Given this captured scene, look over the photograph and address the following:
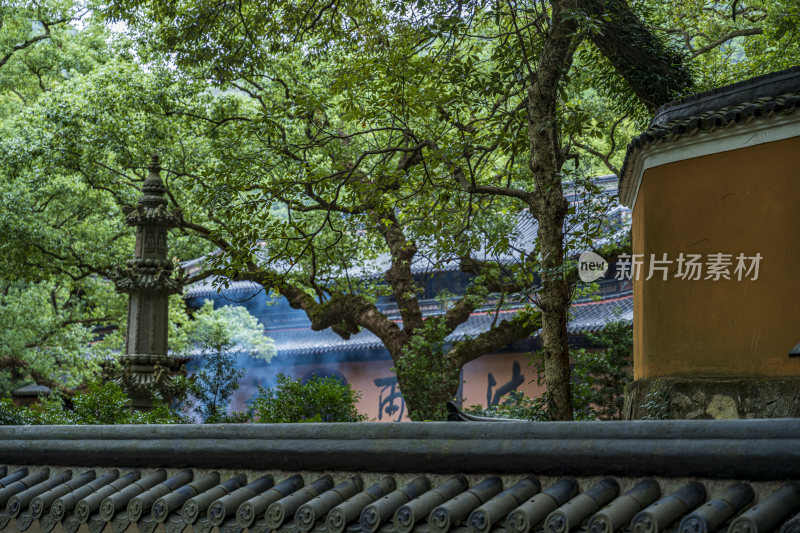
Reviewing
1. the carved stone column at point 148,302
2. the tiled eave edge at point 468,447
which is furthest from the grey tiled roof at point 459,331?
the tiled eave edge at point 468,447

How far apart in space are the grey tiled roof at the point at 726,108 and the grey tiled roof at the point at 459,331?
6724mm

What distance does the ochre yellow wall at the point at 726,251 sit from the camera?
6219 millimetres

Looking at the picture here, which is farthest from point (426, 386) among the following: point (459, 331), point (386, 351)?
point (386, 351)

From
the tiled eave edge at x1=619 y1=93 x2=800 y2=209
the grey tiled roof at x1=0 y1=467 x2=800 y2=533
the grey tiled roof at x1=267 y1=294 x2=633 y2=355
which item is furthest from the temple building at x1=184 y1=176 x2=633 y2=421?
the grey tiled roof at x1=0 y1=467 x2=800 y2=533

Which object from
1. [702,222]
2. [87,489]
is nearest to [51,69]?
[702,222]

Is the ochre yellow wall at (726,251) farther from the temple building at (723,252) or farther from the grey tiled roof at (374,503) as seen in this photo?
the grey tiled roof at (374,503)

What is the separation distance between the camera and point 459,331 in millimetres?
17156

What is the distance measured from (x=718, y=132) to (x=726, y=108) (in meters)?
0.19

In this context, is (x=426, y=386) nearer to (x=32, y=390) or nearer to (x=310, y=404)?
(x=310, y=404)

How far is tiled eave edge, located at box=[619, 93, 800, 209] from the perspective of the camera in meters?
6.14

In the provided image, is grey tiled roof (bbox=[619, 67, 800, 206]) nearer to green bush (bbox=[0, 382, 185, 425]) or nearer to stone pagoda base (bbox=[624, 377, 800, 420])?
stone pagoda base (bbox=[624, 377, 800, 420])

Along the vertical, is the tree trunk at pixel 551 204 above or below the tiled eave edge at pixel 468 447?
above

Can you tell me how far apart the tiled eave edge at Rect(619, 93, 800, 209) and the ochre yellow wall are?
6 cm

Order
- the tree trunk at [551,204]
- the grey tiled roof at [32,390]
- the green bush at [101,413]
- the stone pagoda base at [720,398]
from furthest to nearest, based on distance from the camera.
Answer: the grey tiled roof at [32,390] → the green bush at [101,413] → the tree trunk at [551,204] → the stone pagoda base at [720,398]
